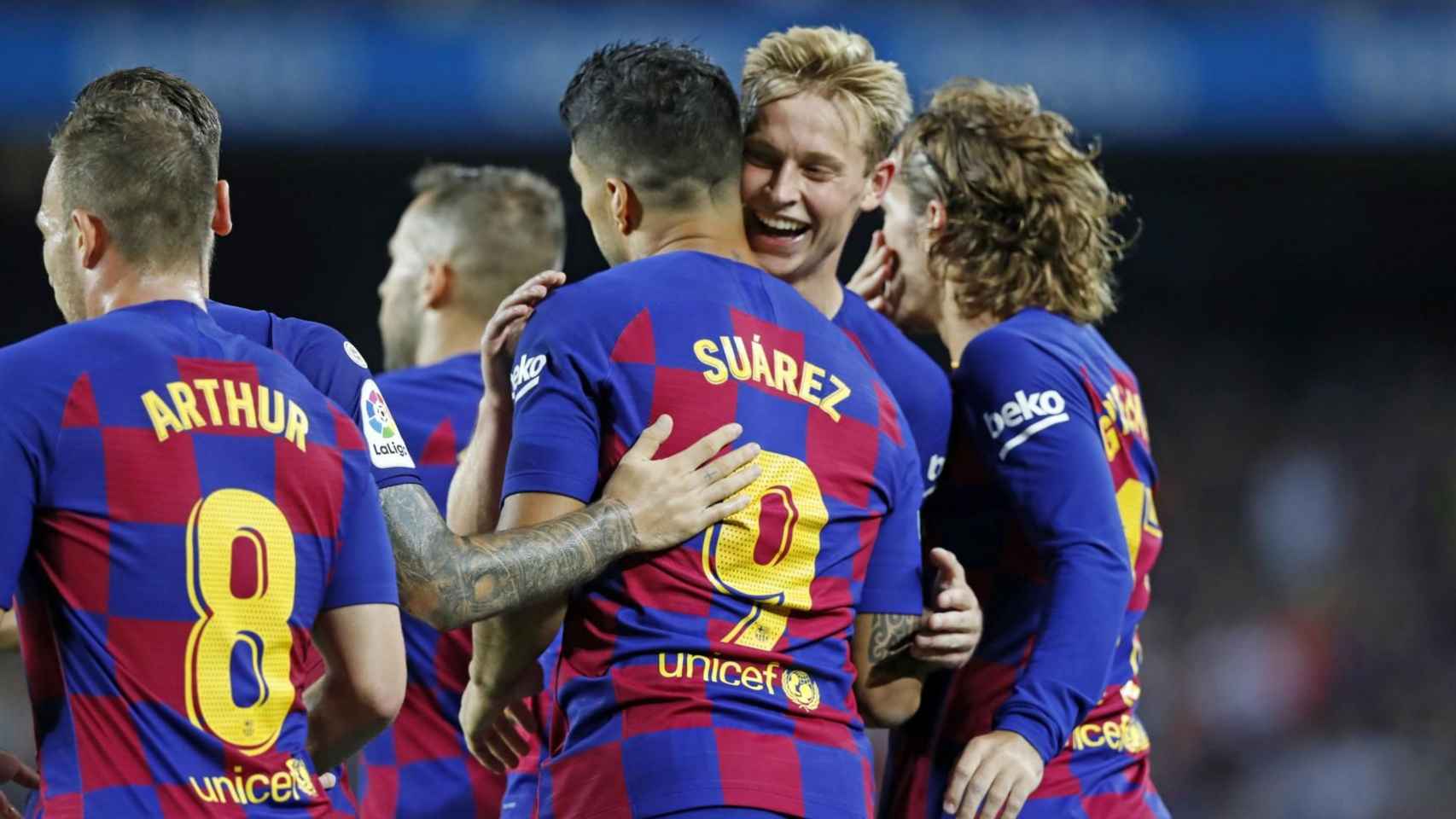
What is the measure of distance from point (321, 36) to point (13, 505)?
10.2m

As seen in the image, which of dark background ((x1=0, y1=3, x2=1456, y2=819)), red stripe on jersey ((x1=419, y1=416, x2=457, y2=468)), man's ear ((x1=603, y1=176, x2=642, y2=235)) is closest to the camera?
man's ear ((x1=603, y1=176, x2=642, y2=235))

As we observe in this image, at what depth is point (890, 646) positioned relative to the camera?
3.67 meters

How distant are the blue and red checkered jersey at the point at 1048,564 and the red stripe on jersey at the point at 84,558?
1917 mm

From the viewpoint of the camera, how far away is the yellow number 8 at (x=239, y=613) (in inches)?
108

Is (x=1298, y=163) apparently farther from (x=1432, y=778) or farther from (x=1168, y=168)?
(x=1432, y=778)

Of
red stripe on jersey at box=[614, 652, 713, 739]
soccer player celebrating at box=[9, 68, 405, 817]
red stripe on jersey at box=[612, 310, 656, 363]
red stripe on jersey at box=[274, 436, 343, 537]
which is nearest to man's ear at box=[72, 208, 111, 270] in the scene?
soccer player celebrating at box=[9, 68, 405, 817]

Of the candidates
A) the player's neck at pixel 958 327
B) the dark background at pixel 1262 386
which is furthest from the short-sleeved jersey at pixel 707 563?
the dark background at pixel 1262 386

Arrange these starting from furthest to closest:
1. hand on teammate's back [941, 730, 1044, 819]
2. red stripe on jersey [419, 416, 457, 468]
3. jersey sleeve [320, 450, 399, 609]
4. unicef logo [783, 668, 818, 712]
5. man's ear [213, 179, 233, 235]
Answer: red stripe on jersey [419, 416, 457, 468] < hand on teammate's back [941, 730, 1044, 819] < unicef logo [783, 668, 818, 712] < man's ear [213, 179, 233, 235] < jersey sleeve [320, 450, 399, 609]

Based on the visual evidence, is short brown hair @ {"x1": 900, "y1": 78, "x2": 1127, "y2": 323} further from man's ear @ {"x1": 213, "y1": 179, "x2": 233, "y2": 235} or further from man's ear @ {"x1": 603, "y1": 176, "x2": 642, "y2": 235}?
man's ear @ {"x1": 213, "y1": 179, "x2": 233, "y2": 235}

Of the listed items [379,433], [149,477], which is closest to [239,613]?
[149,477]

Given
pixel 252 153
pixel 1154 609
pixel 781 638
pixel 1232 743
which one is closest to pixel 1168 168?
pixel 1154 609

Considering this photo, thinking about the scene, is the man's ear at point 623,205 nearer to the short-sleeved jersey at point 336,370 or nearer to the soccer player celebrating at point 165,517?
the short-sleeved jersey at point 336,370

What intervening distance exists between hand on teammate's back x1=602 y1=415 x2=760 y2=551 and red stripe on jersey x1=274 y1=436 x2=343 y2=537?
0.54 metres

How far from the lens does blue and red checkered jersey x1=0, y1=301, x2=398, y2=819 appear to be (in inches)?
106
